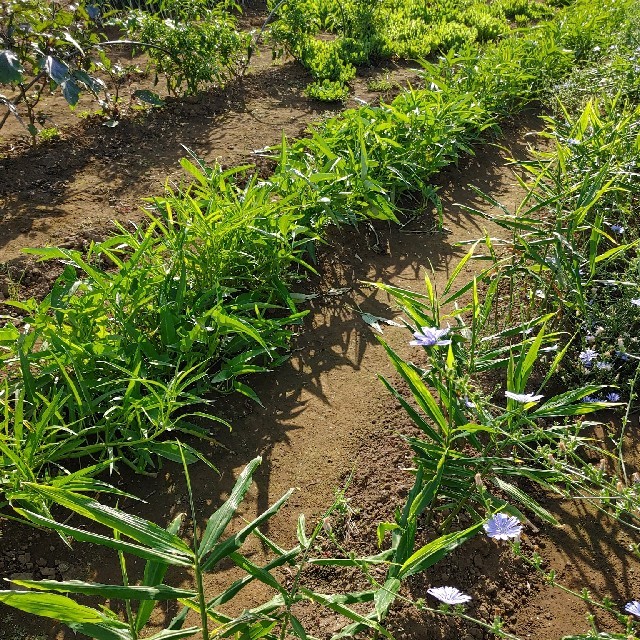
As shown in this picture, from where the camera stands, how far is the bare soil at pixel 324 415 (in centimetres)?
175

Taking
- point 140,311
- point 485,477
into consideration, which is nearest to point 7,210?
point 140,311

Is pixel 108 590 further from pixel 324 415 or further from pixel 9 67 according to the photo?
pixel 9 67

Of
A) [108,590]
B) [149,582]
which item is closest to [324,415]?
[149,582]

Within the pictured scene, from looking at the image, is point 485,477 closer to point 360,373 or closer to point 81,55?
point 360,373

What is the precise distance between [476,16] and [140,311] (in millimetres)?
5201

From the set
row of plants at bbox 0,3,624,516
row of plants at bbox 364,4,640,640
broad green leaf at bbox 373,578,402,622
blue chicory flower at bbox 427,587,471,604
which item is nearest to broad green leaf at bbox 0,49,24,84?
row of plants at bbox 0,3,624,516

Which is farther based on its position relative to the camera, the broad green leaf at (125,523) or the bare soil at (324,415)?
the bare soil at (324,415)

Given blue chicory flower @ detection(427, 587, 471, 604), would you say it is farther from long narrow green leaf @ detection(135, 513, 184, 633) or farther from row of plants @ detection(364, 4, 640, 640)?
long narrow green leaf @ detection(135, 513, 184, 633)

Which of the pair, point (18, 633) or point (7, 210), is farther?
point (7, 210)

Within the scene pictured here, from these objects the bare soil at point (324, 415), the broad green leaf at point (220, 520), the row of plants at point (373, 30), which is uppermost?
the row of plants at point (373, 30)

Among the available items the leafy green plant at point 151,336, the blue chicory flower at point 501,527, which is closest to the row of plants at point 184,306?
the leafy green plant at point 151,336

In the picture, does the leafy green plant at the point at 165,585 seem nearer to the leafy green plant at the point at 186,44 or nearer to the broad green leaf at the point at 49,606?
the broad green leaf at the point at 49,606

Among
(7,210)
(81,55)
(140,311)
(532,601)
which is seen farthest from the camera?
(81,55)

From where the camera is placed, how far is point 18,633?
1618 mm
